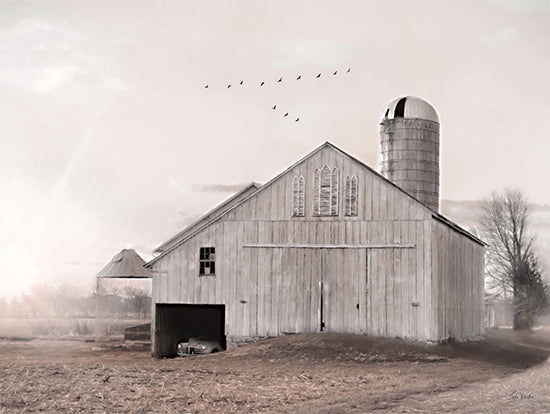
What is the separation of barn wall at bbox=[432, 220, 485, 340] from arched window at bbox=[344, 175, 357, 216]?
291cm

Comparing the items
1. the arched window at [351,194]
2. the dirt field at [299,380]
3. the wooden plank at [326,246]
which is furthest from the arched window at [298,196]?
the dirt field at [299,380]

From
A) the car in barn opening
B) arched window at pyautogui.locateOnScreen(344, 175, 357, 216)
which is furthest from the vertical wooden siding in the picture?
the car in barn opening

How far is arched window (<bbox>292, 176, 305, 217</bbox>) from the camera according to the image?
3141 centimetres

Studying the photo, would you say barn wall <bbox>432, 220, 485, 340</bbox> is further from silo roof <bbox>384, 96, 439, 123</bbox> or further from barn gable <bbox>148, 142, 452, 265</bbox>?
silo roof <bbox>384, 96, 439, 123</bbox>

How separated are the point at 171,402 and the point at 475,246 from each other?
21477mm

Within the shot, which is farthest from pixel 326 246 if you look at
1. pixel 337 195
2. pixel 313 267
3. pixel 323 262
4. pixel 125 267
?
pixel 125 267

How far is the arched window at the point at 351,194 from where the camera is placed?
101 feet

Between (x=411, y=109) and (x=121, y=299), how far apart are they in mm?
45025

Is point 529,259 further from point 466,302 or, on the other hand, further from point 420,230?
point 420,230

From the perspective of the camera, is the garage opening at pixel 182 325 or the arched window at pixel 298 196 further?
the garage opening at pixel 182 325

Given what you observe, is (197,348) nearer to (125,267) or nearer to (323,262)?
(323,262)

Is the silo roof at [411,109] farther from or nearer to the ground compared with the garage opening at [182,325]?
farther from the ground

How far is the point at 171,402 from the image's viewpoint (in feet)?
63.0

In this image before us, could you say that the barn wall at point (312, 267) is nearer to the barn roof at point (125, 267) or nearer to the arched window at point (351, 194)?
the arched window at point (351, 194)
